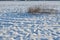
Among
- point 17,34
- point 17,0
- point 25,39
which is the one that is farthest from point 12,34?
point 17,0

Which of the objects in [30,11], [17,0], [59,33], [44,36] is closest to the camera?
[44,36]

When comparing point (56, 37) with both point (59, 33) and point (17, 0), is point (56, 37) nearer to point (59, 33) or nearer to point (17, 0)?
point (59, 33)

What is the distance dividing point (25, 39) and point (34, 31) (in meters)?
0.53

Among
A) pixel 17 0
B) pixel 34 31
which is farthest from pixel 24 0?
pixel 34 31

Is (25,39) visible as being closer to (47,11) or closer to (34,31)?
(34,31)

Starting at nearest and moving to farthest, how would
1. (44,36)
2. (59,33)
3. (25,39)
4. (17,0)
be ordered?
(25,39)
(44,36)
(59,33)
(17,0)

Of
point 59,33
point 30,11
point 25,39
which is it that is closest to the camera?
point 25,39

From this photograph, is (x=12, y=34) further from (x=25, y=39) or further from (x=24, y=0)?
(x=24, y=0)

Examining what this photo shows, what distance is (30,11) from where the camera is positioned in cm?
536

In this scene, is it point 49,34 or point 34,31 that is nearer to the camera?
point 49,34

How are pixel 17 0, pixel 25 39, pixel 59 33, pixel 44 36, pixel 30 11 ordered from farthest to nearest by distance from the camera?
pixel 17 0 < pixel 30 11 < pixel 59 33 < pixel 44 36 < pixel 25 39

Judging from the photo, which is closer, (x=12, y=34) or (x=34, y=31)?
(x=12, y=34)

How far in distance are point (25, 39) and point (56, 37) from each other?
0.49 m

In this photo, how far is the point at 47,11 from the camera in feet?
18.3
